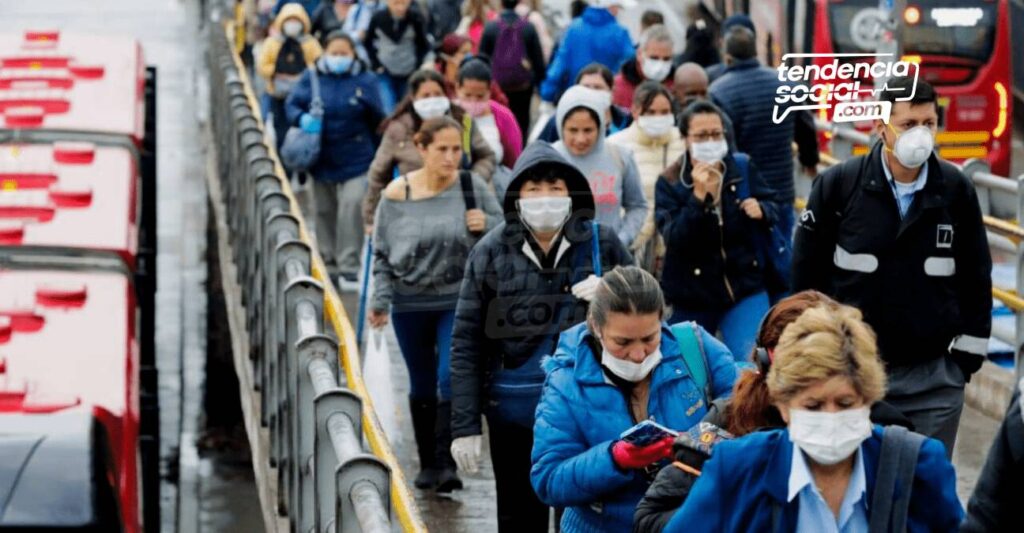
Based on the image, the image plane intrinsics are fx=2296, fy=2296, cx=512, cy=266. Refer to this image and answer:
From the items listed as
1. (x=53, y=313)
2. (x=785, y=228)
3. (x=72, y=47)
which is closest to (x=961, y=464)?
(x=785, y=228)

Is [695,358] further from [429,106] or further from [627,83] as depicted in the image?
[627,83]

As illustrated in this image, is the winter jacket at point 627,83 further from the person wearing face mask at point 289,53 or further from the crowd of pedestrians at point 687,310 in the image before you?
the person wearing face mask at point 289,53

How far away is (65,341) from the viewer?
7500mm

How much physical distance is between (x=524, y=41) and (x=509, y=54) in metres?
0.16

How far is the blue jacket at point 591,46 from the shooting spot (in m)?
16.5

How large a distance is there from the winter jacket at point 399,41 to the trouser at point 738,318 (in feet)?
28.7

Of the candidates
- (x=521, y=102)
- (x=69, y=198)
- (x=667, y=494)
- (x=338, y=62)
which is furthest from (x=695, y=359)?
(x=521, y=102)

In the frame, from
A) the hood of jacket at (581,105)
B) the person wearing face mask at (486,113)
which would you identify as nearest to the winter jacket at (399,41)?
the person wearing face mask at (486,113)

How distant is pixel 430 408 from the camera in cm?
973

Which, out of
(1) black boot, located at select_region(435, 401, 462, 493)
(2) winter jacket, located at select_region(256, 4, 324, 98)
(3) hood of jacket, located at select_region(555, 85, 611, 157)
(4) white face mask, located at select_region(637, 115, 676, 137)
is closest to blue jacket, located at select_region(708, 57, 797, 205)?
(4) white face mask, located at select_region(637, 115, 676, 137)

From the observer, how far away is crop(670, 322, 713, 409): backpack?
584 cm

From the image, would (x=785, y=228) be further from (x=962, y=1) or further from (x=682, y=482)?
(x=962, y=1)

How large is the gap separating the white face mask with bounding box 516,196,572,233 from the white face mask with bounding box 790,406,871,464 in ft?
10.8

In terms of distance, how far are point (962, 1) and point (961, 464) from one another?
1114 cm
